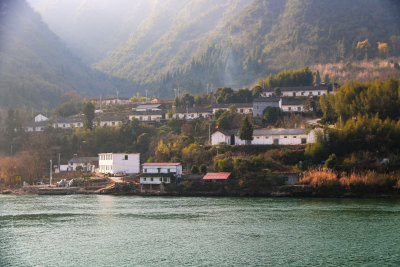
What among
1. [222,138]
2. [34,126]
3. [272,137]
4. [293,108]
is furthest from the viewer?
[34,126]

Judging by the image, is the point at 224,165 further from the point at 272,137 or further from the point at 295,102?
the point at 295,102

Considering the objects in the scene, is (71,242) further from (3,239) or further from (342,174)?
(342,174)

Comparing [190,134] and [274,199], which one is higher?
[190,134]

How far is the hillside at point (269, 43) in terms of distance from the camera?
5157 inches

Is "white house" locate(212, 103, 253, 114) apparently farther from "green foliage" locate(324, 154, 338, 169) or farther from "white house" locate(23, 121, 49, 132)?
"white house" locate(23, 121, 49, 132)

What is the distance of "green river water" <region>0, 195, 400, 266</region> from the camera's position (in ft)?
83.0

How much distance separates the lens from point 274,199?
47.7 meters

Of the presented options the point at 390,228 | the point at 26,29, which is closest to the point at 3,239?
the point at 390,228

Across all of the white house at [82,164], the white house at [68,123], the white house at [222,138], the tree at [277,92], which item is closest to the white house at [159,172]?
the white house at [222,138]

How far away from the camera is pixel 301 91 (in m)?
76.1

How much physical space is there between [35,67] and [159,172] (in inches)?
4413

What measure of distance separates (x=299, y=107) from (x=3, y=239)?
4796 centimetres

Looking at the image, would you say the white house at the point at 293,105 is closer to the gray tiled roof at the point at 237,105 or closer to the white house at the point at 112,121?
the gray tiled roof at the point at 237,105

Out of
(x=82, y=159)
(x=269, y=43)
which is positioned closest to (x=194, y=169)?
(x=82, y=159)
